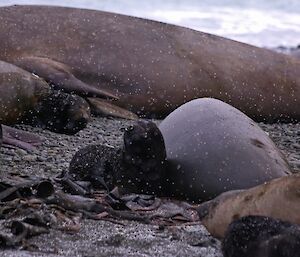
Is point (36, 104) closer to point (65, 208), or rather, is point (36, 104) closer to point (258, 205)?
point (65, 208)

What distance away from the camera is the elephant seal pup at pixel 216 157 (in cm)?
383

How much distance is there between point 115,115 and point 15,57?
3.32 ft

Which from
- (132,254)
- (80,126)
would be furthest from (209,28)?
(132,254)

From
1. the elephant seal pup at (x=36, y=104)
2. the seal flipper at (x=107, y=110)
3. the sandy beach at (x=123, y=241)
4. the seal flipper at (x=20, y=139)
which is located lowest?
the seal flipper at (x=107, y=110)

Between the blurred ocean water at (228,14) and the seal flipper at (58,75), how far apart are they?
10800mm

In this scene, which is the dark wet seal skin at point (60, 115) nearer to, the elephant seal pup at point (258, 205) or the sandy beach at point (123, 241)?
the sandy beach at point (123, 241)

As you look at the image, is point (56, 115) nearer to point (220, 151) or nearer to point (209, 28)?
point (220, 151)

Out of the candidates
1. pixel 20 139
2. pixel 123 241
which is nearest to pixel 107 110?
pixel 20 139

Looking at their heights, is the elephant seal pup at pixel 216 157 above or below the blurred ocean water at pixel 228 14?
above

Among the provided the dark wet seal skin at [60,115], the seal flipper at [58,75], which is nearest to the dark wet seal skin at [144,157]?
the dark wet seal skin at [60,115]

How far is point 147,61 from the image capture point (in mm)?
6844

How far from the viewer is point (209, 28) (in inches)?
714

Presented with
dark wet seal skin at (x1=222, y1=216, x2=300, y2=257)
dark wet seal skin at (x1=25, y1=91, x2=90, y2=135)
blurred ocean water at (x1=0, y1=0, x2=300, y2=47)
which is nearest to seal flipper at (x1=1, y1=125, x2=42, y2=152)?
dark wet seal skin at (x1=25, y1=91, x2=90, y2=135)

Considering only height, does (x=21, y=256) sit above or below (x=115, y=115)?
above
